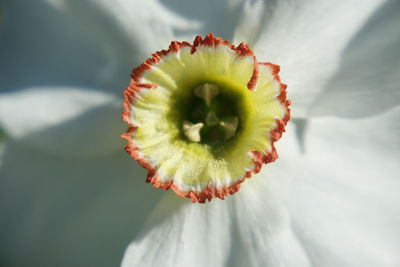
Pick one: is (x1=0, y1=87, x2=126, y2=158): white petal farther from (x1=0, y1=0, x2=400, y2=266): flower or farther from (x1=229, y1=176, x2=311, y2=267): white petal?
(x1=229, y1=176, x2=311, y2=267): white petal

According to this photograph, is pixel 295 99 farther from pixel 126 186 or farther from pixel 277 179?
pixel 126 186

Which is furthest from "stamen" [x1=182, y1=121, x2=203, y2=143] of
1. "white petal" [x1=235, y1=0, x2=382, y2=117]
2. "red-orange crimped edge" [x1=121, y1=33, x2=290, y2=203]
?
"white petal" [x1=235, y1=0, x2=382, y2=117]

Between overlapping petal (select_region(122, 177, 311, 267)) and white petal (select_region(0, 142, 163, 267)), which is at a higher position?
white petal (select_region(0, 142, 163, 267))

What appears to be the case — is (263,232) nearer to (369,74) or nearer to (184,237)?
(184,237)

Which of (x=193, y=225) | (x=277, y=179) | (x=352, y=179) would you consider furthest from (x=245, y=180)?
(x=352, y=179)

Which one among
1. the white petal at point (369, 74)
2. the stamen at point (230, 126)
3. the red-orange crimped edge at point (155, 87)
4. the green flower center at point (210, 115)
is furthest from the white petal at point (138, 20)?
the white petal at point (369, 74)

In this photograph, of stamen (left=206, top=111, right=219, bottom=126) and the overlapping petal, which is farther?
stamen (left=206, top=111, right=219, bottom=126)

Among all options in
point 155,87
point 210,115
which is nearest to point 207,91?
Answer: point 210,115
